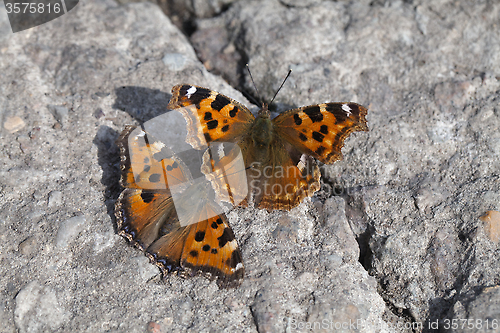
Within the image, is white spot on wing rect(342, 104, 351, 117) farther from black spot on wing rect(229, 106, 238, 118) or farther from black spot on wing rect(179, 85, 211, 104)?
black spot on wing rect(179, 85, 211, 104)

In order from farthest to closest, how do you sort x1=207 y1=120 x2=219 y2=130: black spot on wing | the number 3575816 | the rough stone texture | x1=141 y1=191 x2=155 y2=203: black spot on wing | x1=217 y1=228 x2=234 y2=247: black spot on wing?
the number 3575816 → x1=207 y1=120 x2=219 y2=130: black spot on wing → x1=141 y1=191 x2=155 y2=203: black spot on wing → x1=217 y1=228 x2=234 y2=247: black spot on wing → the rough stone texture

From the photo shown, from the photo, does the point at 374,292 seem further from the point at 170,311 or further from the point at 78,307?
the point at 78,307

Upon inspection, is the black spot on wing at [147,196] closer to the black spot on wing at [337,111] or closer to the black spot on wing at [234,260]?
the black spot on wing at [234,260]

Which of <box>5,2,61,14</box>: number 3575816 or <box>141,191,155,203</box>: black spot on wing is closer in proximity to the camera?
<box>141,191,155,203</box>: black spot on wing

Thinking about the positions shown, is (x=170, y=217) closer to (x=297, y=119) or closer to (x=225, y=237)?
(x=225, y=237)

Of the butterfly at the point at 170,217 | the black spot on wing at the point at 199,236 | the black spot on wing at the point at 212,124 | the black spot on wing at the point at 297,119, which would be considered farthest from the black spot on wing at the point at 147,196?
the black spot on wing at the point at 297,119

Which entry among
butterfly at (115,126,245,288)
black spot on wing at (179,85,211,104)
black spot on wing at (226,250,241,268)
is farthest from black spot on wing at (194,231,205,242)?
black spot on wing at (179,85,211,104)

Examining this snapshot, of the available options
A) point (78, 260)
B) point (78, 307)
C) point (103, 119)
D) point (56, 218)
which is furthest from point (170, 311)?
point (103, 119)
